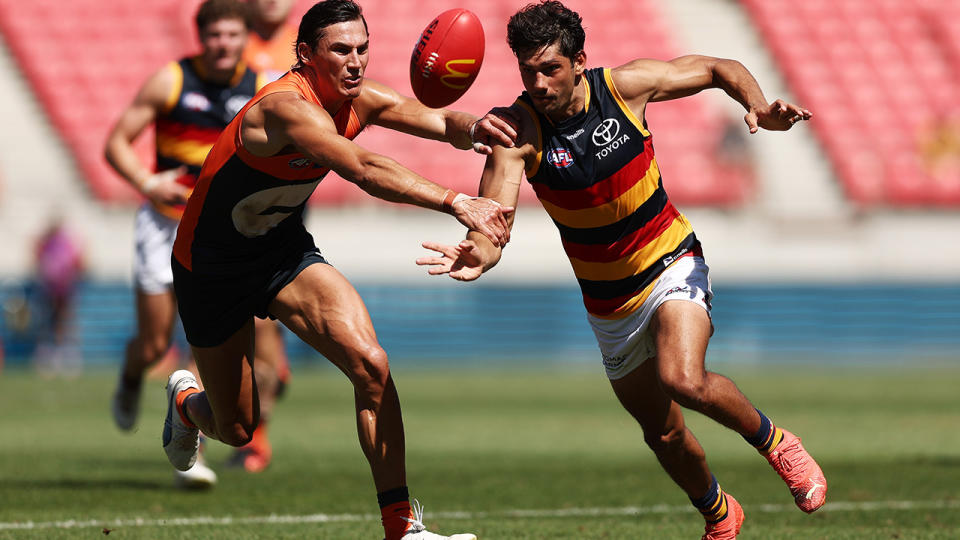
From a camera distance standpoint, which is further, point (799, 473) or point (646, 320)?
point (646, 320)

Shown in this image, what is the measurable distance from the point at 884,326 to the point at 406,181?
17.5m

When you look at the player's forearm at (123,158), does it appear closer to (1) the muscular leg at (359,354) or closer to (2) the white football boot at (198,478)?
(2) the white football boot at (198,478)

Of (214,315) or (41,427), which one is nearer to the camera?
(214,315)

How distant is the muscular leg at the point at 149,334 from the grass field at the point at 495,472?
75 centimetres

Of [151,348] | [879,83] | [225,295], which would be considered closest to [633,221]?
[225,295]

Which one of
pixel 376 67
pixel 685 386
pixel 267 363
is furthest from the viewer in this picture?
pixel 376 67

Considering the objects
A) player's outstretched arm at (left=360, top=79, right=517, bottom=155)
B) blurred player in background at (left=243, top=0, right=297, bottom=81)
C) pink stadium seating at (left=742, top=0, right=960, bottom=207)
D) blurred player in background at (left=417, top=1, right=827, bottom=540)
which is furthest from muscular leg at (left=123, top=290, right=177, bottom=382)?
pink stadium seating at (left=742, top=0, right=960, bottom=207)

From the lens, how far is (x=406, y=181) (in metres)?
5.03

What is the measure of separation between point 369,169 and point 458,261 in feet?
1.67

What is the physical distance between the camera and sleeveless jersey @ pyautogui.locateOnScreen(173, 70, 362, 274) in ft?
18.7

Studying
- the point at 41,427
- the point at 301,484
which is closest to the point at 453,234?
the point at 41,427

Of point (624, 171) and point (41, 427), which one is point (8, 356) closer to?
point (41, 427)

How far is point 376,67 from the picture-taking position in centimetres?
2312

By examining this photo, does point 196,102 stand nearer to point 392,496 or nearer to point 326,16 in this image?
point 326,16
